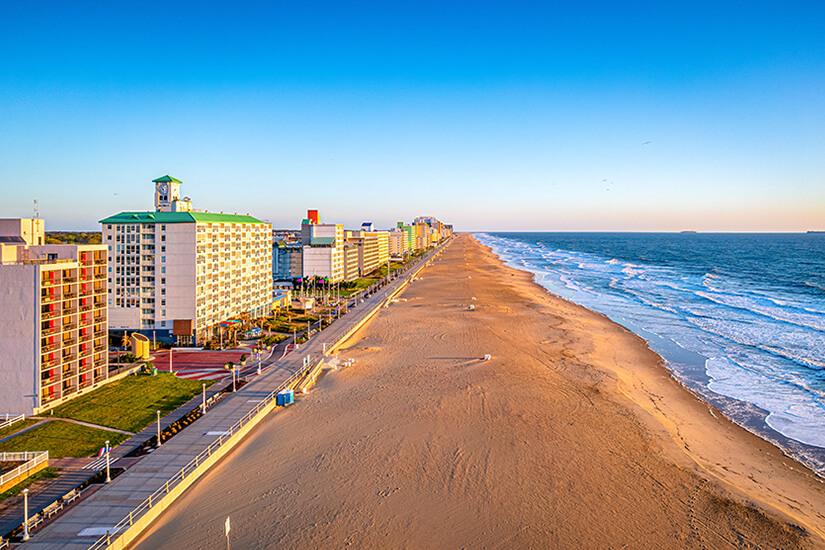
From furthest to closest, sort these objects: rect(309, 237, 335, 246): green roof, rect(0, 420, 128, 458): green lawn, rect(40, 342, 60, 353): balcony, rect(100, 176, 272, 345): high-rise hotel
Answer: rect(309, 237, 335, 246): green roof < rect(100, 176, 272, 345): high-rise hotel < rect(40, 342, 60, 353): balcony < rect(0, 420, 128, 458): green lawn

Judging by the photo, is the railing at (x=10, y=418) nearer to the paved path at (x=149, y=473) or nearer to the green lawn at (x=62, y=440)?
the green lawn at (x=62, y=440)

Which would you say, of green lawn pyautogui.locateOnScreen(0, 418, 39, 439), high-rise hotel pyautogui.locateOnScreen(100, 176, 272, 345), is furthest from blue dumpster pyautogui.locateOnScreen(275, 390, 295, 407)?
high-rise hotel pyautogui.locateOnScreen(100, 176, 272, 345)

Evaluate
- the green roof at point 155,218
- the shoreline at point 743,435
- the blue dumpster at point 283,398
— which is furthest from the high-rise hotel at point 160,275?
the shoreline at point 743,435

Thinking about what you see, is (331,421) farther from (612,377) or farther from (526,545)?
(612,377)

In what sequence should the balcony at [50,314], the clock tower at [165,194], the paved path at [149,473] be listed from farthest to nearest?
1. the clock tower at [165,194]
2. the balcony at [50,314]
3. the paved path at [149,473]

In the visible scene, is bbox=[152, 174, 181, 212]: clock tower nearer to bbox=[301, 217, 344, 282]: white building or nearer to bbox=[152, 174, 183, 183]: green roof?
bbox=[152, 174, 183, 183]: green roof

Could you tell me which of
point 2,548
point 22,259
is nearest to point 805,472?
point 2,548
